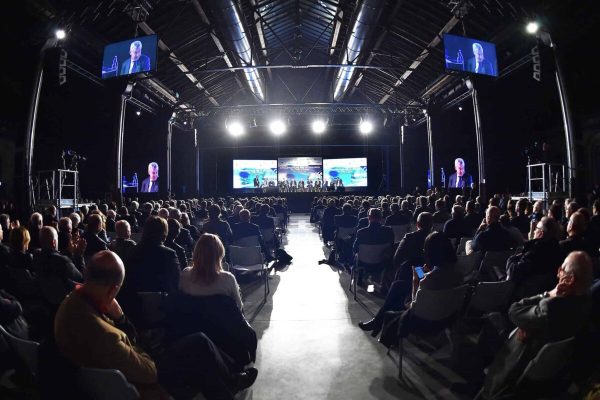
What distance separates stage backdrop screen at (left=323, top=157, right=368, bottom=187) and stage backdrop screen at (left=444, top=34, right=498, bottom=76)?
1409 cm

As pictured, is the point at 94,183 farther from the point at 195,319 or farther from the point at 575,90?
the point at 575,90

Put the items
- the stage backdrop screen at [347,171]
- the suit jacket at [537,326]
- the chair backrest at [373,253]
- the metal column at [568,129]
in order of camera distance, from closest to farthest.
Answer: the suit jacket at [537,326], the chair backrest at [373,253], the metal column at [568,129], the stage backdrop screen at [347,171]

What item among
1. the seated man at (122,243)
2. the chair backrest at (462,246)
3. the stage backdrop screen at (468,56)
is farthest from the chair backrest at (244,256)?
the stage backdrop screen at (468,56)

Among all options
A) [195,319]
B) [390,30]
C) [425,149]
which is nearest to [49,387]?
[195,319]

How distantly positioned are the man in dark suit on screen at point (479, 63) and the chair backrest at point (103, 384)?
9381 mm

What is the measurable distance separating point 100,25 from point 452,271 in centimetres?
1082

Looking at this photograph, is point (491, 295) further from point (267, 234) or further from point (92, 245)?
point (267, 234)

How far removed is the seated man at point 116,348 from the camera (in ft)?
5.65

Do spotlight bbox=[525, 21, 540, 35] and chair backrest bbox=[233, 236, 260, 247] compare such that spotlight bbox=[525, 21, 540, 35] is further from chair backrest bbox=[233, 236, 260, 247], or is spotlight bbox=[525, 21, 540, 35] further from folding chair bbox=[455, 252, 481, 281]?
chair backrest bbox=[233, 236, 260, 247]

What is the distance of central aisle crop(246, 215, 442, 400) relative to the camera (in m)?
2.97

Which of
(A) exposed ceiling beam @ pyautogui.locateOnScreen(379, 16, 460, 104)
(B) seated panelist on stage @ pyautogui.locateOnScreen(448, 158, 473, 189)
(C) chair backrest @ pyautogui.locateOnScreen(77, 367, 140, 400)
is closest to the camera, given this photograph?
(C) chair backrest @ pyautogui.locateOnScreen(77, 367, 140, 400)

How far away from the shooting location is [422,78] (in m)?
15.9

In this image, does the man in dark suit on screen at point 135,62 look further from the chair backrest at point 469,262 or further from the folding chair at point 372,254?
the chair backrest at point 469,262

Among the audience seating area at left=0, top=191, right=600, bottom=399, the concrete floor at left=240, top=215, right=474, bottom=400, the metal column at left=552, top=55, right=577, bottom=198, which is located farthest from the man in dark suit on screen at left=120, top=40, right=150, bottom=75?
the metal column at left=552, top=55, right=577, bottom=198
